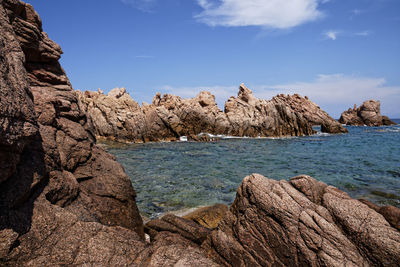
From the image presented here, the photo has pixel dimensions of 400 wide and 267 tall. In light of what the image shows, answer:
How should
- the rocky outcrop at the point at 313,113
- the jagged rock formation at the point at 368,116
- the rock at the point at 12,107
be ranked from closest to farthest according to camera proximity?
1. the rock at the point at 12,107
2. the rocky outcrop at the point at 313,113
3. the jagged rock formation at the point at 368,116

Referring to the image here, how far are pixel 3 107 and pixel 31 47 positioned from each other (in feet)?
20.5

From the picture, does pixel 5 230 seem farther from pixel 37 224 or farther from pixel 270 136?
pixel 270 136

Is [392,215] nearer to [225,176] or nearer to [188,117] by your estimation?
[225,176]

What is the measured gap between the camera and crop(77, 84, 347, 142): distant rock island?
46844mm

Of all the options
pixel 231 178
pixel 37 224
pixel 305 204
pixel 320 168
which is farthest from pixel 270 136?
pixel 37 224

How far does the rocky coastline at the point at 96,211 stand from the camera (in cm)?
484

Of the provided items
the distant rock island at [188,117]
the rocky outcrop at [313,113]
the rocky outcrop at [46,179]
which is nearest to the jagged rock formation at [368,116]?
the rocky outcrop at [313,113]

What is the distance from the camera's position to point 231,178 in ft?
61.2

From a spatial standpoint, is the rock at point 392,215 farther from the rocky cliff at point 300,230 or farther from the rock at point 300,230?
the rock at point 300,230

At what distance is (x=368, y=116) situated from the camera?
10875cm

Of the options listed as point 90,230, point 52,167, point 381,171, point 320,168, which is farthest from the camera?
point 320,168

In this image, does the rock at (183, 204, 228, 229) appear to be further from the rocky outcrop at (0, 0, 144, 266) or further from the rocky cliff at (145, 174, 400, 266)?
the rocky outcrop at (0, 0, 144, 266)

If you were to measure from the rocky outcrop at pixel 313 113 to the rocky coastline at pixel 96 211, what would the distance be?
3057 inches

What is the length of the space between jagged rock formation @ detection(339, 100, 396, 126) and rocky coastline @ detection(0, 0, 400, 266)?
125 meters
